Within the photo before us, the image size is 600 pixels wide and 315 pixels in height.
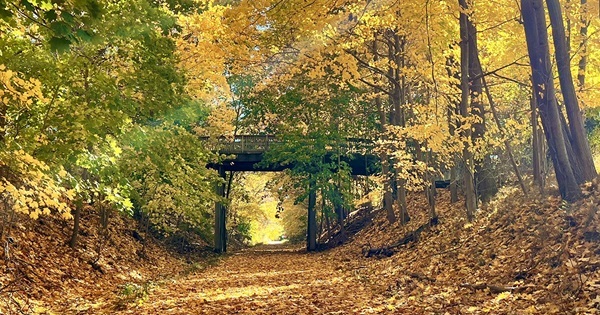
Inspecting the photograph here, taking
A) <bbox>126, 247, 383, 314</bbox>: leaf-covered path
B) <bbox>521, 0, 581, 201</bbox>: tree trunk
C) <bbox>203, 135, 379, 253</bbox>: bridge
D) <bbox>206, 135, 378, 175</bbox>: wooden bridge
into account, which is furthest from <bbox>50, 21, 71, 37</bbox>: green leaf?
<bbox>206, 135, 378, 175</bbox>: wooden bridge

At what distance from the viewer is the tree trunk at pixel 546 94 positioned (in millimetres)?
8023

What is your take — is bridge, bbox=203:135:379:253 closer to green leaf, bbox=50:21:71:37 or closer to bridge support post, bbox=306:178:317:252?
bridge support post, bbox=306:178:317:252

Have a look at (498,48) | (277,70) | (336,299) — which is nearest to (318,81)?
(277,70)

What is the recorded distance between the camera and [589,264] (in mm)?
5707

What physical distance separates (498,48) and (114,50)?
1094 centimetres

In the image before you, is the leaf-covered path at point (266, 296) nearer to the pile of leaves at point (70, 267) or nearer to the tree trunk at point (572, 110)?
the pile of leaves at point (70, 267)

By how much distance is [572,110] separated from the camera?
26.5 ft

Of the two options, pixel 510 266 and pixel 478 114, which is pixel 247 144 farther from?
pixel 510 266

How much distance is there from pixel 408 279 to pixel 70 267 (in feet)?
24.2

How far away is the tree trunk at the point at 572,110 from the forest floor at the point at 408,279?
26.2 inches

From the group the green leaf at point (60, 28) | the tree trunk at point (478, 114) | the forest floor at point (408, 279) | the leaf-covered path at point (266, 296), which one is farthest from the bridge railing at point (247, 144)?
the green leaf at point (60, 28)

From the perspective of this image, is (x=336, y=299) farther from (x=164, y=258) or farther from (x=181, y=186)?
(x=164, y=258)

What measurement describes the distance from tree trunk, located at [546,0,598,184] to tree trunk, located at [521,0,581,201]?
0.16 metres

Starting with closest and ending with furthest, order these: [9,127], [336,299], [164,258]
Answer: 1. [9,127]
2. [336,299]
3. [164,258]
